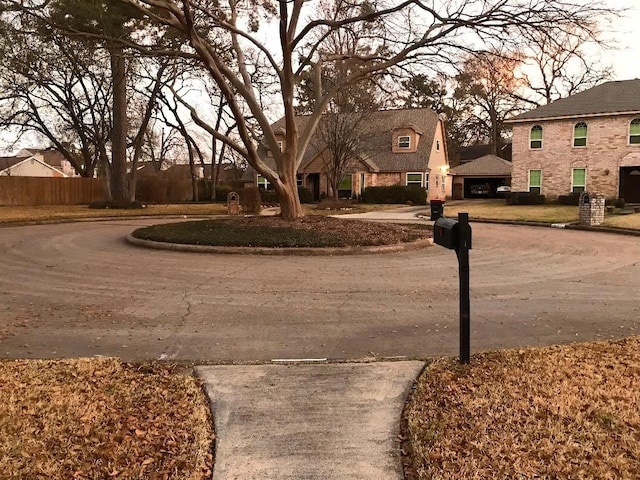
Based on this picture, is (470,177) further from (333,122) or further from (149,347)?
(149,347)

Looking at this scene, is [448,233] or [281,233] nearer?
[448,233]

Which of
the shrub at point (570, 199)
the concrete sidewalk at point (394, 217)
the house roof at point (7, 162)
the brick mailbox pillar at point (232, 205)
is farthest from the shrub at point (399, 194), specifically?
the house roof at point (7, 162)

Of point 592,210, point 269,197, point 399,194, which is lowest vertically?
A: point 592,210

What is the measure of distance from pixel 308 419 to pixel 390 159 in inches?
1496

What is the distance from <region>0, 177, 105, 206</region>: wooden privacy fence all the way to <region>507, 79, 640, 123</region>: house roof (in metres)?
28.5

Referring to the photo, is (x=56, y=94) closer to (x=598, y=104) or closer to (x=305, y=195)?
(x=305, y=195)

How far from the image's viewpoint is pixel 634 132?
29312 mm

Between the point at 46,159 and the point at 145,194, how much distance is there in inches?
2221

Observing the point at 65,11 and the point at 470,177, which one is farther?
the point at 470,177

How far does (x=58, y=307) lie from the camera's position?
Answer: 21.6 feet

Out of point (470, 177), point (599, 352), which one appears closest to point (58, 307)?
point (599, 352)

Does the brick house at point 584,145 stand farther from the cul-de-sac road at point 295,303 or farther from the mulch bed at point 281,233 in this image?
the mulch bed at point 281,233

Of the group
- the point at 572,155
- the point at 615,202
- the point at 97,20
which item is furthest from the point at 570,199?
the point at 97,20

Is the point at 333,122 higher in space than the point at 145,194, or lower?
higher
